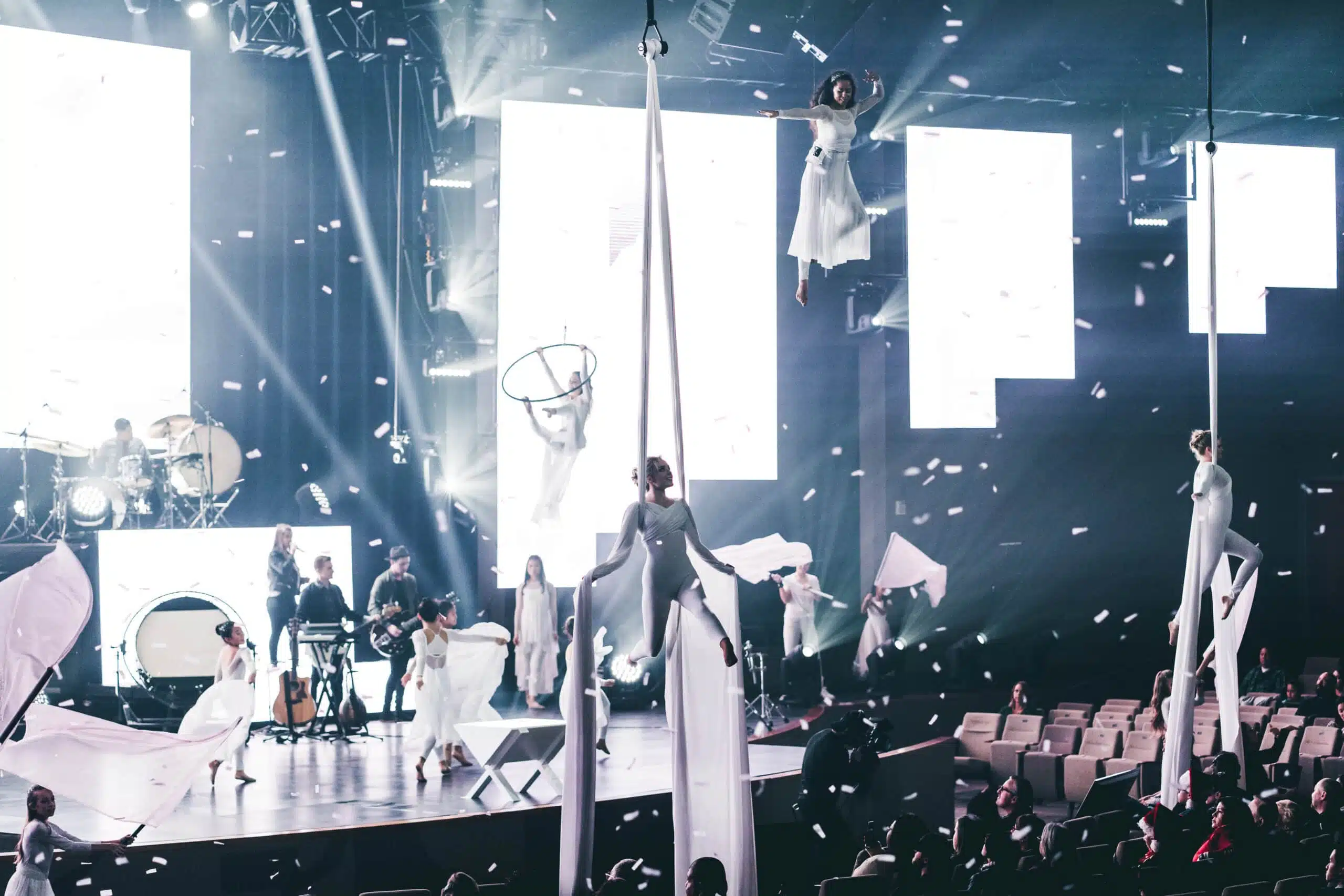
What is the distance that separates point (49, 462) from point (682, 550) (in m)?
7.52

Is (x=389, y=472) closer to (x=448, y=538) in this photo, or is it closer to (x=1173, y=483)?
(x=448, y=538)

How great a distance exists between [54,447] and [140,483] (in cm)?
69

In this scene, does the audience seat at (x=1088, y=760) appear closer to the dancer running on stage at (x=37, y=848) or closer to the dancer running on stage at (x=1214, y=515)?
the dancer running on stage at (x=1214, y=515)

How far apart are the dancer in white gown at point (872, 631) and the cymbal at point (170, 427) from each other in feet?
21.3

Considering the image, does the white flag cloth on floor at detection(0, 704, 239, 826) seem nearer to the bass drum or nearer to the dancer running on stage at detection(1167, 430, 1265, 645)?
the dancer running on stage at detection(1167, 430, 1265, 645)

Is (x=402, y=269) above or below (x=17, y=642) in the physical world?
above

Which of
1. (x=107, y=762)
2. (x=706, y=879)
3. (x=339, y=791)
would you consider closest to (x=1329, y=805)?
(x=706, y=879)

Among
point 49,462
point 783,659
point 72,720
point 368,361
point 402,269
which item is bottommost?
point 783,659

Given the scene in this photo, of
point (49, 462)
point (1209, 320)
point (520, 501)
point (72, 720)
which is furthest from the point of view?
point (520, 501)

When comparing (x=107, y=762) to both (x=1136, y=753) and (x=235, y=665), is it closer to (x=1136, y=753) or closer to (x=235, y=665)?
(x=235, y=665)

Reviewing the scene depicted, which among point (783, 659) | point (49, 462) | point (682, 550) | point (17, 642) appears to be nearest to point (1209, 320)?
point (682, 550)

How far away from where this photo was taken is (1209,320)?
6289mm

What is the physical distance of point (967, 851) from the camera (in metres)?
5.64

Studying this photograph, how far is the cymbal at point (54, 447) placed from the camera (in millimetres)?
10406
